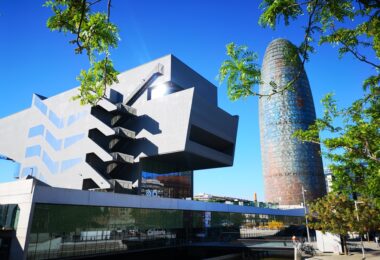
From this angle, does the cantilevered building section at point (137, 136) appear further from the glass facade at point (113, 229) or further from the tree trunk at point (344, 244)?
the tree trunk at point (344, 244)

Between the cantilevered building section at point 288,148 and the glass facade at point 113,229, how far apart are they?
340 ft

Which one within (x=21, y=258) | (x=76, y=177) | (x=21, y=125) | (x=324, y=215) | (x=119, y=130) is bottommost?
(x=21, y=258)

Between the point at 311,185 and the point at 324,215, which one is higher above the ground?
the point at 311,185

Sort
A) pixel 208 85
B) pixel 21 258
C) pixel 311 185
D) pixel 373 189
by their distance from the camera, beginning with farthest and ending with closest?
1. pixel 311 185
2. pixel 208 85
3. pixel 21 258
4. pixel 373 189

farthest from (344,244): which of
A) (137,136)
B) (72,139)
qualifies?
(72,139)

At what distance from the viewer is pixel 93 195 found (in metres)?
33.3

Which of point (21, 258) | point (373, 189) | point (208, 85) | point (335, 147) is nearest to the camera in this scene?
point (335, 147)

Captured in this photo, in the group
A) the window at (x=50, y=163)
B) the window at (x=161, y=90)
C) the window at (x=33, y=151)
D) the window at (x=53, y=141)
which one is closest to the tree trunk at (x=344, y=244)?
the window at (x=161, y=90)

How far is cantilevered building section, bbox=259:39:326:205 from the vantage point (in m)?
147

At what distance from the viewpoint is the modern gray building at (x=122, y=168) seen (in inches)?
1137

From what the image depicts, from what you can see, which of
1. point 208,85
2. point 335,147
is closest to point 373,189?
point 335,147

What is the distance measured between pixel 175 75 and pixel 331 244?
3536 centimetres

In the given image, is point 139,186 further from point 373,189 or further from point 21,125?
point 373,189

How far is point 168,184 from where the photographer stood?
56.2m
